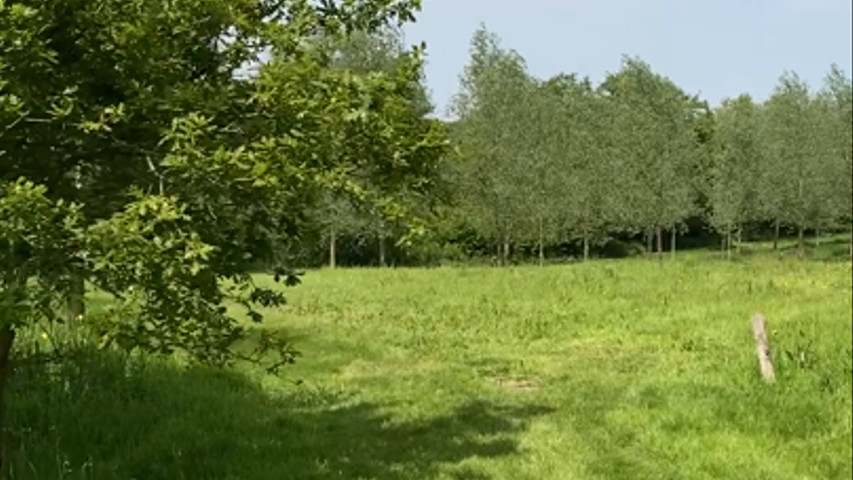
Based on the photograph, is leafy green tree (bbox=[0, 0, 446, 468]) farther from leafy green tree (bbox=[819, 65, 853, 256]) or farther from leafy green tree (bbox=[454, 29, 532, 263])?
leafy green tree (bbox=[819, 65, 853, 256])

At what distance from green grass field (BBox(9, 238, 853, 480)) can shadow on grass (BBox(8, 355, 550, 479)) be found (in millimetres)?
25

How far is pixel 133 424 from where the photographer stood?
9.66m

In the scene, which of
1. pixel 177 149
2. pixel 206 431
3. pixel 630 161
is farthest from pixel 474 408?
pixel 630 161

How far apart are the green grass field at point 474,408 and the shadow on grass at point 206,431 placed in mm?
25

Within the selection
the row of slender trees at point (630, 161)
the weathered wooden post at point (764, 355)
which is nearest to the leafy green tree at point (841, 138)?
the row of slender trees at point (630, 161)

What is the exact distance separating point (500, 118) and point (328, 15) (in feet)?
145

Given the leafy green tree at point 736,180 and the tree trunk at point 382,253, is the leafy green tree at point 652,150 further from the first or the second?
the tree trunk at point 382,253

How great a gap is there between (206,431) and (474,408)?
360 cm

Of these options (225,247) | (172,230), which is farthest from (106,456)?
(172,230)

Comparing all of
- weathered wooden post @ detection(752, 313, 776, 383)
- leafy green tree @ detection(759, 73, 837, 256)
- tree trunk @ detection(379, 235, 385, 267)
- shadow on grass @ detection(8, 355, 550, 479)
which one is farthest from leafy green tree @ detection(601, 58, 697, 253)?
shadow on grass @ detection(8, 355, 550, 479)

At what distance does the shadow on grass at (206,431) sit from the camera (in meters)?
8.61

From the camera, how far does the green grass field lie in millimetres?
9016

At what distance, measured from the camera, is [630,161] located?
179ft

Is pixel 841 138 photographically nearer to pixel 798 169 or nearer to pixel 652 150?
pixel 798 169
